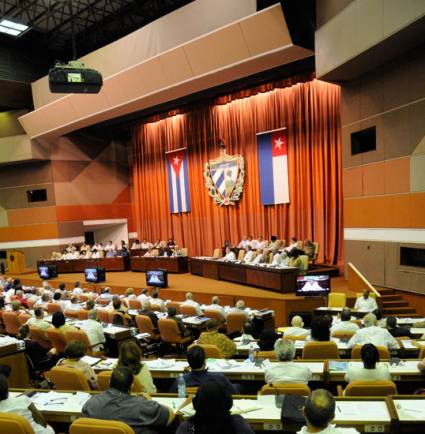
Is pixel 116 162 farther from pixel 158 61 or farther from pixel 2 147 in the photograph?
pixel 158 61

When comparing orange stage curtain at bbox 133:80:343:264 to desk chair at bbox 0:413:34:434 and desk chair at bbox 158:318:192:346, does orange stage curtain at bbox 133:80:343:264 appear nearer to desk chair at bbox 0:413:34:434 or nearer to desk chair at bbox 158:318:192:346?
desk chair at bbox 158:318:192:346

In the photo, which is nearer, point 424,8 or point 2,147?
point 424,8

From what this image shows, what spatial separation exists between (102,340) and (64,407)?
8.75 ft

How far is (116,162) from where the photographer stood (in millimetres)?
20031

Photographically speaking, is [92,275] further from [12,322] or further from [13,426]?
[13,426]

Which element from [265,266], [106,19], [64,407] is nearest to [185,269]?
[265,266]

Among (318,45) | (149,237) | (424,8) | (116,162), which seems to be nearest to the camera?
(424,8)

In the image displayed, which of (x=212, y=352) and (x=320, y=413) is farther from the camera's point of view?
(x=212, y=352)

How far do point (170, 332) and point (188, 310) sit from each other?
0.93 meters

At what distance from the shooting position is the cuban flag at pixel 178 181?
16.7 metres

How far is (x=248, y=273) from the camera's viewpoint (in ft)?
33.8

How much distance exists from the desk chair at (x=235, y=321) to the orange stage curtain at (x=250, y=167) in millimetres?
6348

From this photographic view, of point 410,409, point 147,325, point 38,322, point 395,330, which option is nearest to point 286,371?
point 410,409

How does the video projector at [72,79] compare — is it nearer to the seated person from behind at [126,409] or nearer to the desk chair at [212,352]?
the desk chair at [212,352]
